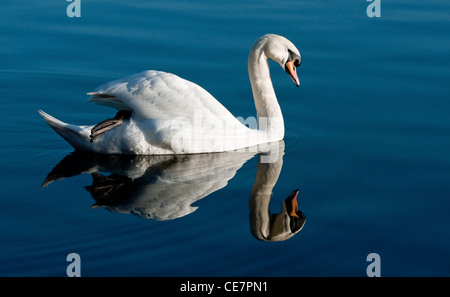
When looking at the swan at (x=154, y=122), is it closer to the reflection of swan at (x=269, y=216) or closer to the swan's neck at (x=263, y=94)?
the swan's neck at (x=263, y=94)

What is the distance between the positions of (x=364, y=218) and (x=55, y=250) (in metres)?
2.98

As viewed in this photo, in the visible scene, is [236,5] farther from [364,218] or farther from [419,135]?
[364,218]

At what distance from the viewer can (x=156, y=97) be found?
30.5 ft

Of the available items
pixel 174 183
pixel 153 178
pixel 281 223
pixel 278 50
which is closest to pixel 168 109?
pixel 153 178

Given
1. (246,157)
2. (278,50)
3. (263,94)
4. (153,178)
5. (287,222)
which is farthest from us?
(263,94)

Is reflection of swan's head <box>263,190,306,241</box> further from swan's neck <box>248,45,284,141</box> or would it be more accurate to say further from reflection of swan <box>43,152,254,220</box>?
swan's neck <box>248,45,284,141</box>

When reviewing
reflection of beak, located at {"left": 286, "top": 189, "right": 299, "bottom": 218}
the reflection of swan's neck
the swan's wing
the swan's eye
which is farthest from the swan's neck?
reflection of beak, located at {"left": 286, "top": 189, "right": 299, "bottom": 218}

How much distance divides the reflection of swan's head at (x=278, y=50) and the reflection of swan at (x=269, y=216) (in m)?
2.00

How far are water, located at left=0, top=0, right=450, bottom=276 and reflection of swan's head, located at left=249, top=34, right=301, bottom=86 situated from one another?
2.91 ft

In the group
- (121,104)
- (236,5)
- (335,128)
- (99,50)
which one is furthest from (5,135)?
(236,5)

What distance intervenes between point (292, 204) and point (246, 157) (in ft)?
5.27

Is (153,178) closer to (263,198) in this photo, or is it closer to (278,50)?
(263,198)

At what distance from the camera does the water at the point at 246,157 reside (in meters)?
6.96

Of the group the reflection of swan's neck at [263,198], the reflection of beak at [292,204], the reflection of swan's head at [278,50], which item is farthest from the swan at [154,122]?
the reflection of beak at [292,204]
